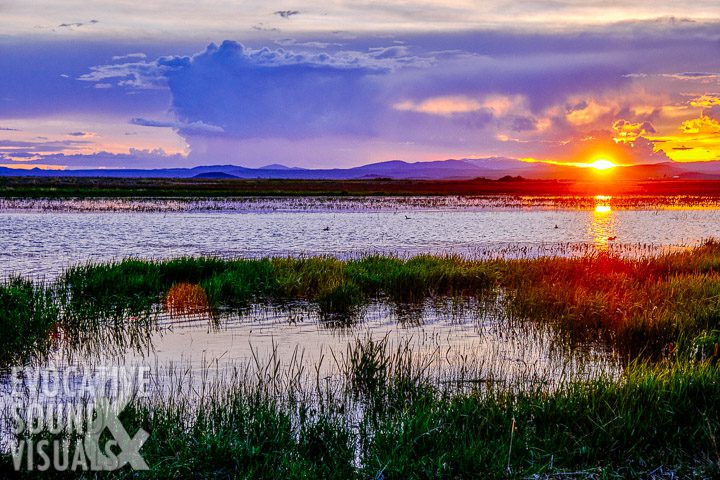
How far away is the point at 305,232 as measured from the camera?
36750 mm

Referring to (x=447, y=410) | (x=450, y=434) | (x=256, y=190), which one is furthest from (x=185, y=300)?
(x=256, y=190)

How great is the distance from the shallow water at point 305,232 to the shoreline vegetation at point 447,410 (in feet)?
33.6

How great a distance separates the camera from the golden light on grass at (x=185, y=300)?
49.1 ft

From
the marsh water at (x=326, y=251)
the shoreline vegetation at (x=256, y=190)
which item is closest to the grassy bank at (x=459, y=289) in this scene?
the marsh water at (x=326, y=251)

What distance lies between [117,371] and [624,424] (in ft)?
24.8

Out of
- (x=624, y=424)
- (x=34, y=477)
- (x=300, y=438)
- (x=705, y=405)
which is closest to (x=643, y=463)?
(x=624, y=424)

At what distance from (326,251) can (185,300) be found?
1259 centimetres

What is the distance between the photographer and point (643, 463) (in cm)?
643

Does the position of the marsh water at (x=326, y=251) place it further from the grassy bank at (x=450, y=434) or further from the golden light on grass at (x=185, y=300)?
the grassy bank at (x=450, y=434)

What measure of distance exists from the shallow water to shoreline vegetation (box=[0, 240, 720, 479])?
10243 millimetres

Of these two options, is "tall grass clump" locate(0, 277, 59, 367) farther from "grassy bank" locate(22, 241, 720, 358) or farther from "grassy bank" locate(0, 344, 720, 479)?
"grassy bank" locate(0, 344, 720, 479)

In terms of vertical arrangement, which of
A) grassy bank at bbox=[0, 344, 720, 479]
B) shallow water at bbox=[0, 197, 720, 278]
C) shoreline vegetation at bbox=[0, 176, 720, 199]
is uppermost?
shoreline vegetation at bbox=[0, 176, 720, 199]

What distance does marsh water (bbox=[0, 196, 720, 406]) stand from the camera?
439 inches

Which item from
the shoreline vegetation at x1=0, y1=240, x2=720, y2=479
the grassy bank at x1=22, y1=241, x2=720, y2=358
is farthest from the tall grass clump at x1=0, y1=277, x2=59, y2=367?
the grassy bank at x1=22, y1=241, x2=720, y2=358
